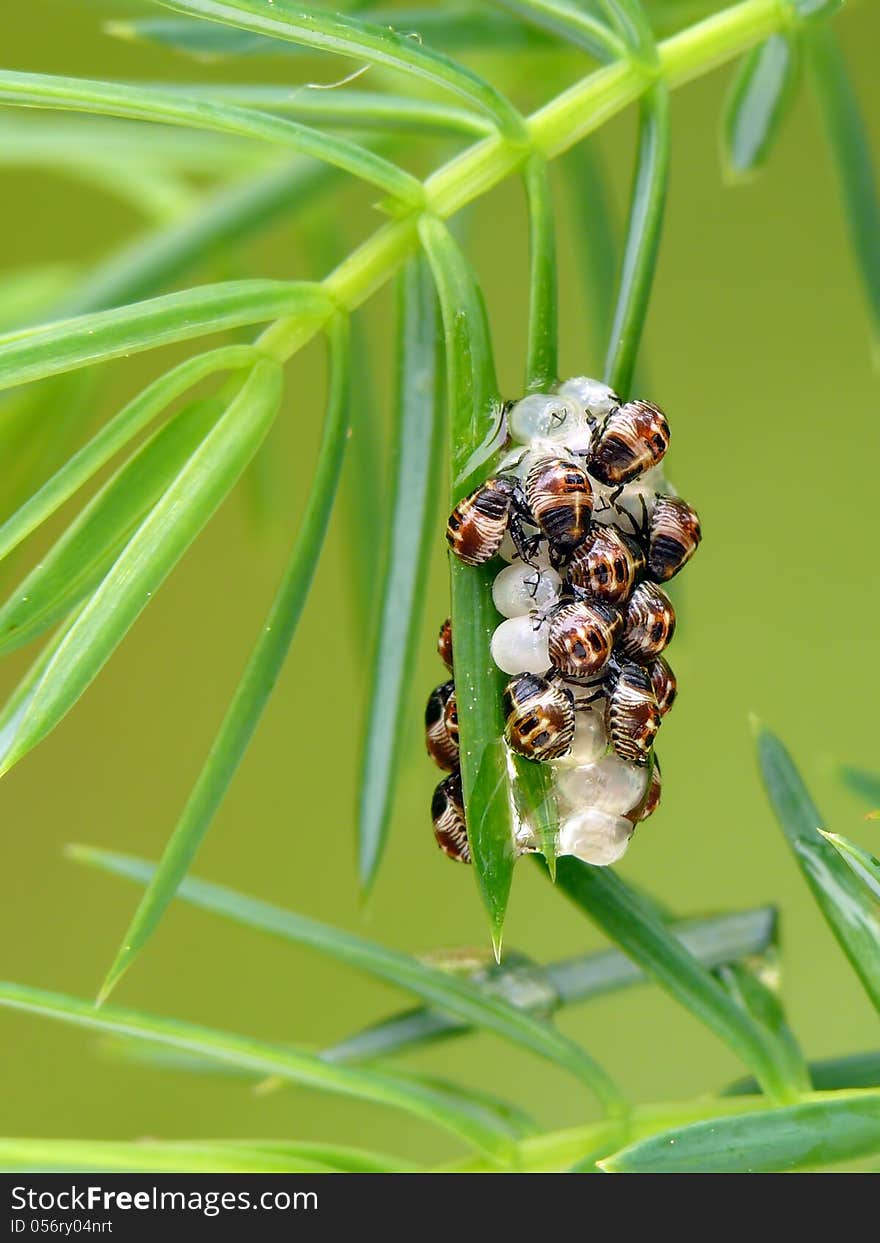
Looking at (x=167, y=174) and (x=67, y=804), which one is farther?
(x=67, y=804)

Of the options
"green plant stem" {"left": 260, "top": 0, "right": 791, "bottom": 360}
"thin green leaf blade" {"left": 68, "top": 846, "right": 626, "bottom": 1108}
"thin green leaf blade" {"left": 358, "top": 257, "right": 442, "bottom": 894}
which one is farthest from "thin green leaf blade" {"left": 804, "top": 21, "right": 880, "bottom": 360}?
"thin green leaf blade" {"left": 68, "top": 846, "right": 626, "bottom": 1108}

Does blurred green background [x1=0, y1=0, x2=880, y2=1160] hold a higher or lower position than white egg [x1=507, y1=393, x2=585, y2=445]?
higher

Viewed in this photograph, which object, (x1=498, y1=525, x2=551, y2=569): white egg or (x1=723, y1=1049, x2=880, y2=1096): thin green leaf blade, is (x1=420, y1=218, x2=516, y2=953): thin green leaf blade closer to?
(x1=498, y1=525, x2=551, y2=569): white egg

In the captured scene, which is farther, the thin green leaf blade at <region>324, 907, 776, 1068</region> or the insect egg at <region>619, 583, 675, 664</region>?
the thin green leaf blade at <region>324, 907, 776, 1068</region>

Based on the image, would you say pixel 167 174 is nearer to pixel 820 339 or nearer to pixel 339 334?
pixel 339 334

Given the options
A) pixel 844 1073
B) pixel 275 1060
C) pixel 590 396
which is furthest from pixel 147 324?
pixel 844 1073

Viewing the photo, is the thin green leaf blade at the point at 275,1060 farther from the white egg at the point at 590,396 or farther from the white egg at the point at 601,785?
the white egg at the point at 590,396

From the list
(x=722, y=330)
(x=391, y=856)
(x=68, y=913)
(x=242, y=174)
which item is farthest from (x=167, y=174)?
(x=68, y=913)

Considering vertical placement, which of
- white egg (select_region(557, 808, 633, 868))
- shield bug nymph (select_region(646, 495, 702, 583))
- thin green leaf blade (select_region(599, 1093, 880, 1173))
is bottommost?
thin green leaf blade (select_region(599, 1093, 880, 1173))
